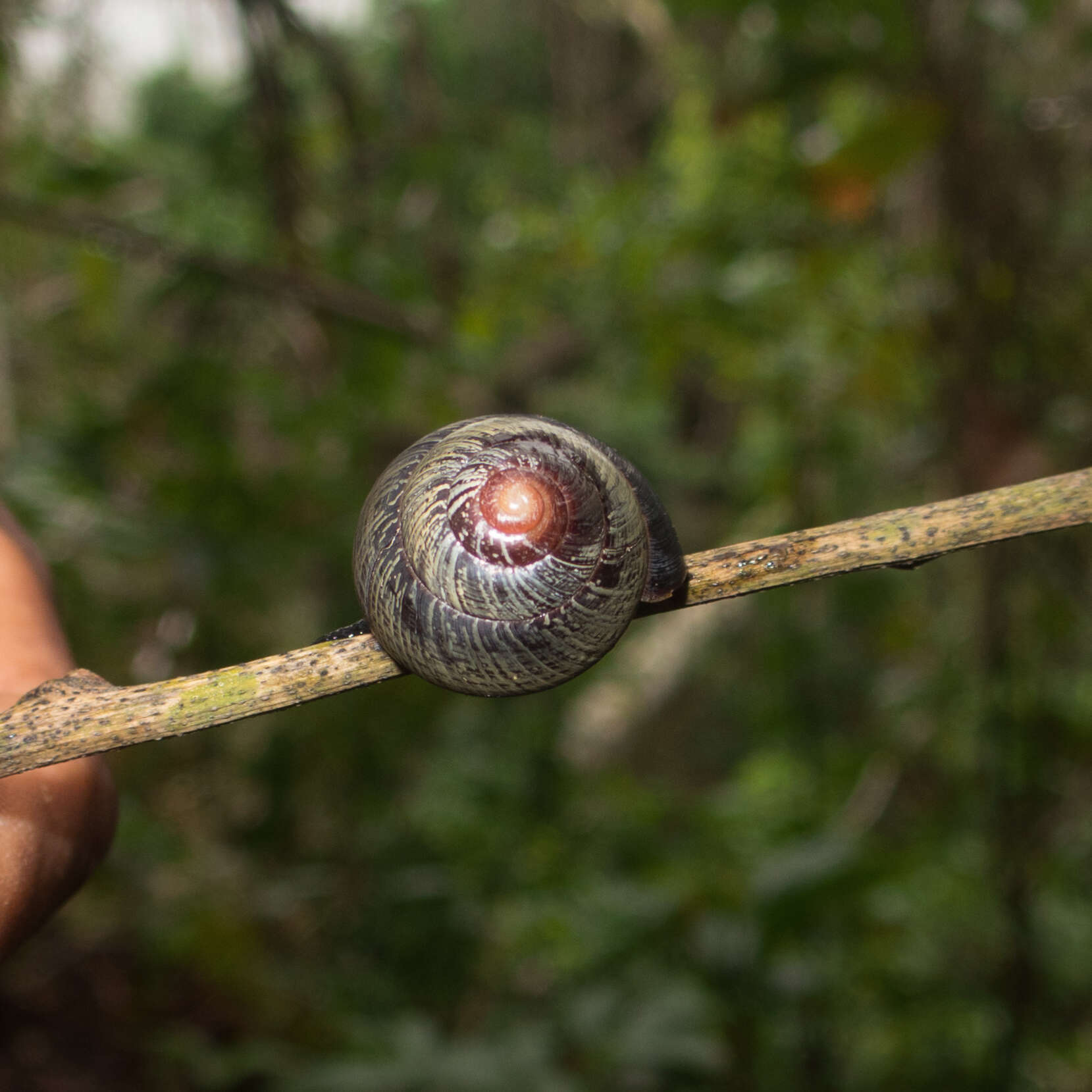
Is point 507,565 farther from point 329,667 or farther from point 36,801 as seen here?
point 36,801

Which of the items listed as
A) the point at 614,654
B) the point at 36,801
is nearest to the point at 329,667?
the point at 36,801

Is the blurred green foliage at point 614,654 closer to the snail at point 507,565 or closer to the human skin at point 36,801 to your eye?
the human skin at point 36,801

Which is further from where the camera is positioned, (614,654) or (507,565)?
(614,654)

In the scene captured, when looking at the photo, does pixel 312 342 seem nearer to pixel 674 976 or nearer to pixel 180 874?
pixel 180 874

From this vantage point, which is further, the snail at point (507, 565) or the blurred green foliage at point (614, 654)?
the blurred green foliage at point (614, 654)

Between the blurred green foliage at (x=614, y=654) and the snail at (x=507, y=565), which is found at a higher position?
the snail at (x=507, y=565)

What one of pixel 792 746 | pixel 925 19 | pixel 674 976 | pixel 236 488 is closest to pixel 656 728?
pixel 792 746

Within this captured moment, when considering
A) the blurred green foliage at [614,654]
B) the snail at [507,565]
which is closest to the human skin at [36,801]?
the snail at [507,565]
